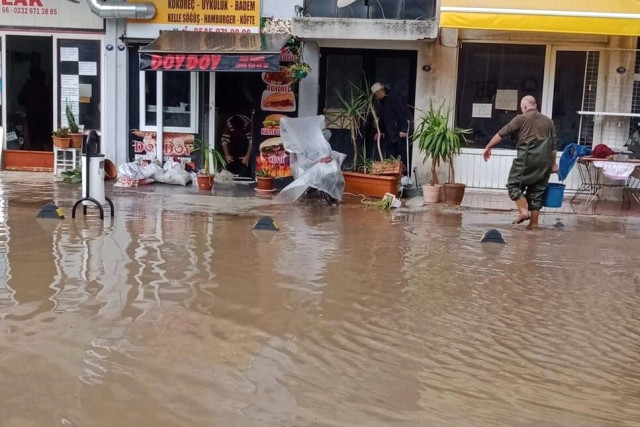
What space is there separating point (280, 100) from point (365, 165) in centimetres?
205

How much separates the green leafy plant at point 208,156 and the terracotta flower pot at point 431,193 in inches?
144

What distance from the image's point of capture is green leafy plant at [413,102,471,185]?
11742 millimetres

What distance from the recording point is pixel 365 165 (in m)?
12.3

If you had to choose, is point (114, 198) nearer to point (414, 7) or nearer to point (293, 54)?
point (293, 54)

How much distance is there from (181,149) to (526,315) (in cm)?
881

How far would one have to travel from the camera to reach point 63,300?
5.89 m

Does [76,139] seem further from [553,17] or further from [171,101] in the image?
[553,17]

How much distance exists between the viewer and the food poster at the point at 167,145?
534 inches

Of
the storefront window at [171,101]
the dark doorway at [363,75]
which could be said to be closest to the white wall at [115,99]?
the storefront window at [171,101]

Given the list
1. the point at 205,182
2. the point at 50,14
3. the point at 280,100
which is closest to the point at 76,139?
the point at 50,14

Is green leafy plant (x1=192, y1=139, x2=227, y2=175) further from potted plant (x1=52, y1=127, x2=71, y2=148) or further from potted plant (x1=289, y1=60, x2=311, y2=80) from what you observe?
potted plant (x1=52, y1=127, x2=71, y2=148)

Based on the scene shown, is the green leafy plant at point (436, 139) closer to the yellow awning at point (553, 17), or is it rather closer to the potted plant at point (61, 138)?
the yellow awning at point (553, 17)

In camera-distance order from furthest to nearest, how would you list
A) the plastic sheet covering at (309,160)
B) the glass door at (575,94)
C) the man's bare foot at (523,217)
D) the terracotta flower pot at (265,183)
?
1. the glass door at (575,94)
2. the terracotta flower pot at (265,183)
3. the plastic sheet covering at (309,160)
4. the man's bare foot at (523,217)

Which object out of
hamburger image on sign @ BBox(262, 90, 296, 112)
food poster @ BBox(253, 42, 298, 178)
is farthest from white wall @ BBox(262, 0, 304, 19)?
hamburger image on sign @ BBox(262, 90, 296, 112)
